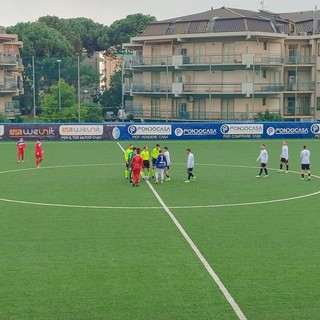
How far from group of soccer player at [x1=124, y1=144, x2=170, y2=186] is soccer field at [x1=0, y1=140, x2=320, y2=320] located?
642 mm

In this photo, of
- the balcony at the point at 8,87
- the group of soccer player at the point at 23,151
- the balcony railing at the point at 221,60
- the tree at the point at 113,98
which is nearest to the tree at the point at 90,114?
the balcony railing at the point at 221,60

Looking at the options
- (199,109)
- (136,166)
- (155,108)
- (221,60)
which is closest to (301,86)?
(221,60)

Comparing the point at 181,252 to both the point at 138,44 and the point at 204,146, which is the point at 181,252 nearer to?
the point at 204,146

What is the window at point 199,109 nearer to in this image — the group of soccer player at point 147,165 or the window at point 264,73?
the window at point 264,73

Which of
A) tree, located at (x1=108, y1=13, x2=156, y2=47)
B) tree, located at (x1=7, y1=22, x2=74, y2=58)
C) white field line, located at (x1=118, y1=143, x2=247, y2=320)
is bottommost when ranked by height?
white field line, located at (x1=118, y1=143, x2=247, y2=320)

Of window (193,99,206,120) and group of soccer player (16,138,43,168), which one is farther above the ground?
window (193,99,206,120)

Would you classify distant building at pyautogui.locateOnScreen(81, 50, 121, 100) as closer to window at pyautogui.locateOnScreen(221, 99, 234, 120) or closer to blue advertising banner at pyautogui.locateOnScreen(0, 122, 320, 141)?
window at pyautogui.locateOnScreen(221, 99, 234, 120)

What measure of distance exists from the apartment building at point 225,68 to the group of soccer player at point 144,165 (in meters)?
42.7

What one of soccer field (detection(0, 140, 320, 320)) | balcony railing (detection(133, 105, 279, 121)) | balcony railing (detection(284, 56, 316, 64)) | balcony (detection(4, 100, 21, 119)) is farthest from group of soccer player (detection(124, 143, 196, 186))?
balcony railing (detection(284, 56, 316, 64))

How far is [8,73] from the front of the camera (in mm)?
90062

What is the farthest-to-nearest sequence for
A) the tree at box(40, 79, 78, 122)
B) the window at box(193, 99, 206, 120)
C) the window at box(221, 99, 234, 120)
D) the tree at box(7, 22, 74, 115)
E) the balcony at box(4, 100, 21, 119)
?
the tree at box(7, 22, 74, 115) < the balcony at box(4, 100, 21, 119) < the tree at box(40, 79, 78, 122) < the window at box(193, 99, 206, 120) < the window at box(221, 99, 234, 120)

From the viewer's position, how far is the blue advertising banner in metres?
62.5

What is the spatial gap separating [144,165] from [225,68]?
148 ft

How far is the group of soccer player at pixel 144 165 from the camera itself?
1325 inches
